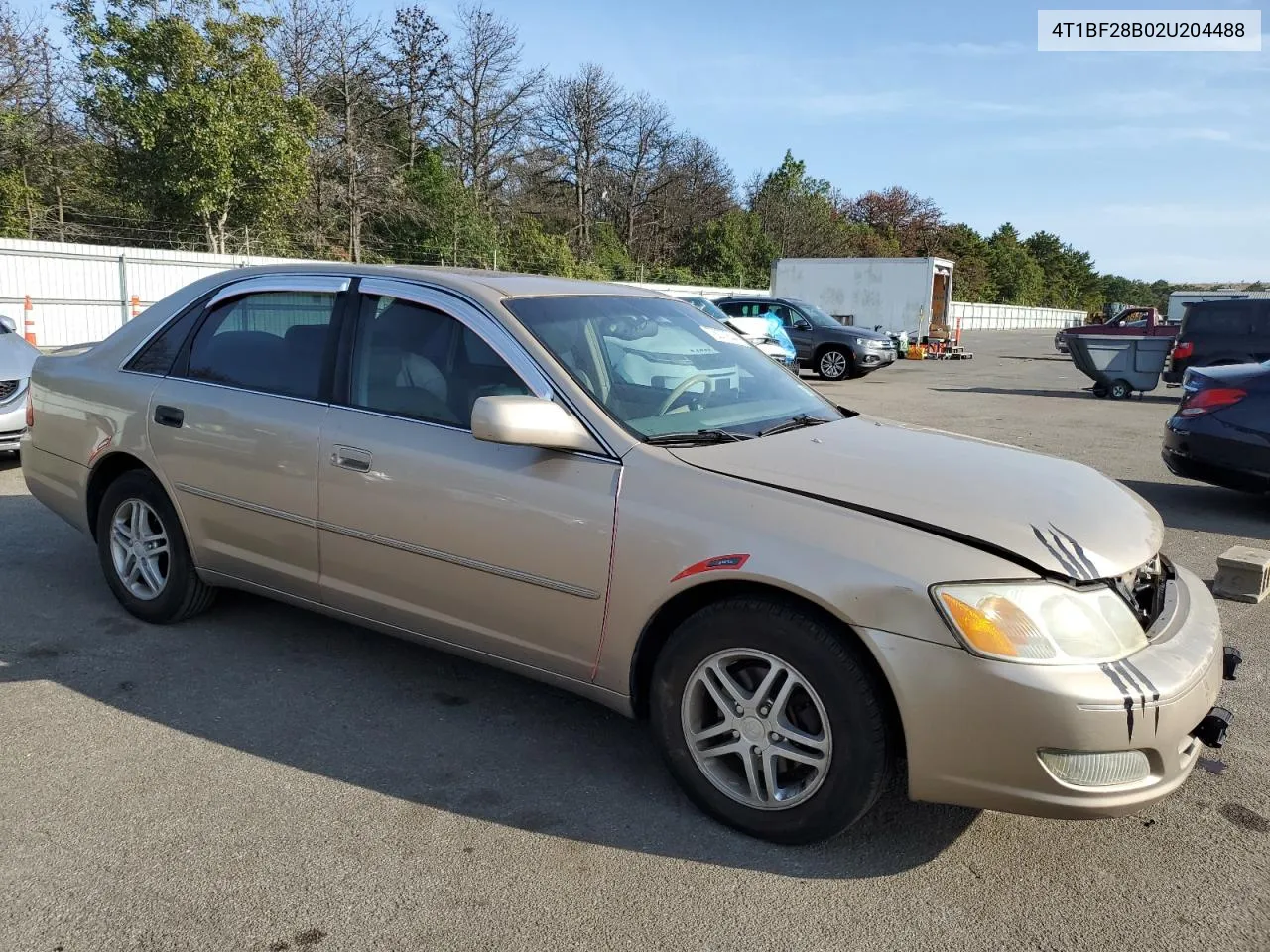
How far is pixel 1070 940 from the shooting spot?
2.53 meters

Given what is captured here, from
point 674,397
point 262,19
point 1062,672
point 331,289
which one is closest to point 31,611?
point 331,289

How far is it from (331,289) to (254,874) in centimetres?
226

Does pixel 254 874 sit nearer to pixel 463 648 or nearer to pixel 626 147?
pixel 463 648

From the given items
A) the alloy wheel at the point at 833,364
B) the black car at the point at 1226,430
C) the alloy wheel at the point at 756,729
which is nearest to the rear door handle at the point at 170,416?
the alloy wheel at the point at 756,729

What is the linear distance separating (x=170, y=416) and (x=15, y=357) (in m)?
4.98

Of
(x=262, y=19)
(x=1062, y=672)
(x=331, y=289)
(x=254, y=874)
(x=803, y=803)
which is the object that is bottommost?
(x=254, y=874)

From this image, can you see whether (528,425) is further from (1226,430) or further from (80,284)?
(80,284)

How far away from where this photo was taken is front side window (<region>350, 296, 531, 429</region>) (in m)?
3.54

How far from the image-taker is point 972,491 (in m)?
3.01

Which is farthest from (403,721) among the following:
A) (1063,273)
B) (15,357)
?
(1063,273)

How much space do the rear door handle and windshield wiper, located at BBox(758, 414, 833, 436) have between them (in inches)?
98.5

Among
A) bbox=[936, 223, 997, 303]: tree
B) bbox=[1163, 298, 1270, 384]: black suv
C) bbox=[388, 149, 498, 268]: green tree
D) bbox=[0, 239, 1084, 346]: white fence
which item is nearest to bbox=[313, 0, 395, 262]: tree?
bbox=[388, 149, 498, 268]: green tree

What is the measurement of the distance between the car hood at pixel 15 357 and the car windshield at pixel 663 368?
580cm

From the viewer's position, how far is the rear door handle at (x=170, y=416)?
168 inches
